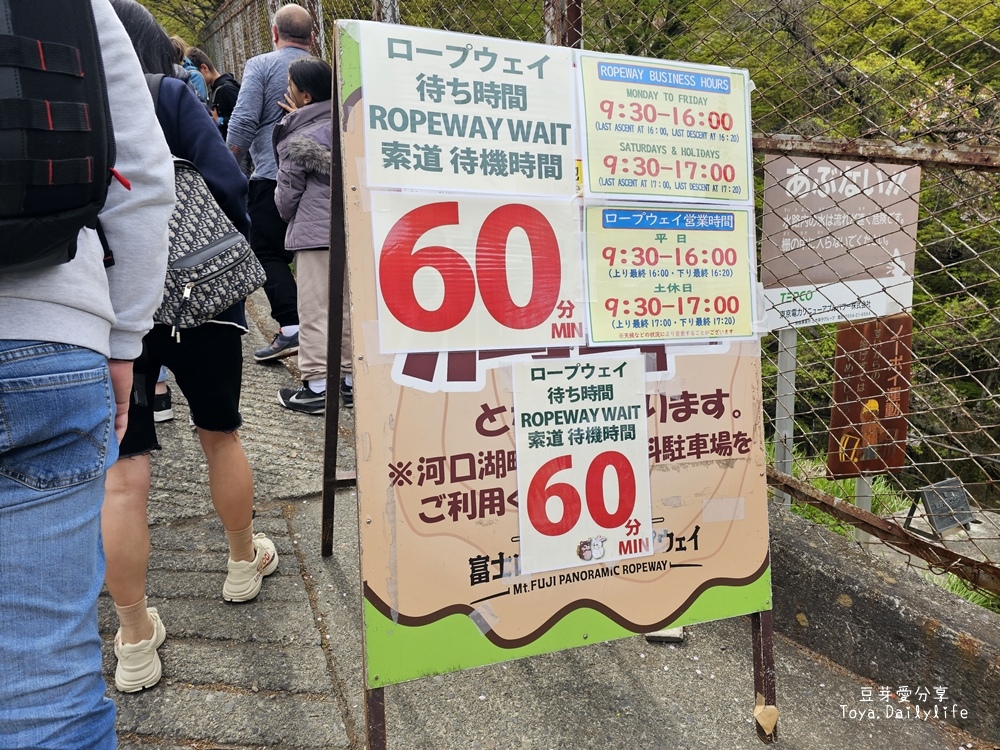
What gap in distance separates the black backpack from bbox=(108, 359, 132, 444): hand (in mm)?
293

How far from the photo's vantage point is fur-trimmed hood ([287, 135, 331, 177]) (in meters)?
3.41

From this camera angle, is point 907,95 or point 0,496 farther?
point 907,95

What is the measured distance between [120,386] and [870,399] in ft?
8.78

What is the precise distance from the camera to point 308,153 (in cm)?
341

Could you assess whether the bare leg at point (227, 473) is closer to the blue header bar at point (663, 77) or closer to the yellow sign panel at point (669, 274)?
the yellow sign panel at point (669, 274)

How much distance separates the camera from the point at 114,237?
129 centimetres

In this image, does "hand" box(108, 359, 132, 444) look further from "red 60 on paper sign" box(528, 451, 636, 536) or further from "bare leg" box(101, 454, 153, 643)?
"red 60 on paper sign" box(528, 451, 636, 536)

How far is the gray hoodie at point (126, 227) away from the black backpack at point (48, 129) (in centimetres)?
11

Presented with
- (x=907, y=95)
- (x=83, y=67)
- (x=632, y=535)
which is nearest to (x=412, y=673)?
(x=632, y=535)

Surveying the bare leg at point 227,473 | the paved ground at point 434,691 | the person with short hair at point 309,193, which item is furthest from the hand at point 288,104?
the paved ground at point 434,691

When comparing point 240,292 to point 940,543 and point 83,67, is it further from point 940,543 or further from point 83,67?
point 940,543

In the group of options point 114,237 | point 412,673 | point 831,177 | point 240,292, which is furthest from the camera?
point 831,177

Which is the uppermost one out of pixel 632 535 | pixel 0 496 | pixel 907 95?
pixel 907 95

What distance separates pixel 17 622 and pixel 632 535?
4.29ft
